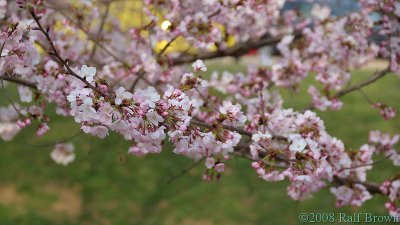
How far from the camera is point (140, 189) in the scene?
33.6 feet

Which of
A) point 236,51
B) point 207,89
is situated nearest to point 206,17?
point 207,89

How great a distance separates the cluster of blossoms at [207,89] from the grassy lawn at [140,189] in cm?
275

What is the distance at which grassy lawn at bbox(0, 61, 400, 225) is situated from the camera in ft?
30.1

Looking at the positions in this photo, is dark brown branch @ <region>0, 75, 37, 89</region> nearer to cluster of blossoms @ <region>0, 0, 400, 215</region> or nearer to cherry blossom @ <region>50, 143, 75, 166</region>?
cluster of blossoms @ <region>0, 0, 400, 215</region>

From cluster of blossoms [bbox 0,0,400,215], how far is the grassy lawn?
275 cm

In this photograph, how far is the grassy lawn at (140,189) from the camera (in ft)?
30.1

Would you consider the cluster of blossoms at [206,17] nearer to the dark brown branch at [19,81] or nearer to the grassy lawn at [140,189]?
the dark brown branch at [19,81]

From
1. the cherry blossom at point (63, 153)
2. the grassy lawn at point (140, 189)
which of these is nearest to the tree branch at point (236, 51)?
the cherry blossom at point (63, 153)

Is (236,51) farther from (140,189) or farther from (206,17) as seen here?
(140,189)

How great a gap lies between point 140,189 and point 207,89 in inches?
204

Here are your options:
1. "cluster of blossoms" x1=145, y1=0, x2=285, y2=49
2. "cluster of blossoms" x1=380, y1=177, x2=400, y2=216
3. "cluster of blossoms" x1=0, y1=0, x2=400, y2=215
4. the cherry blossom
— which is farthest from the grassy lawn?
"cluster of blossoms" x1=380, y1=177, x2=400, y2=216

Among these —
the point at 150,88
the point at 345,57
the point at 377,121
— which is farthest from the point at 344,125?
the point at 150,88

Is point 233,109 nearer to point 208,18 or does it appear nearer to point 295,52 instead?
point 208,18

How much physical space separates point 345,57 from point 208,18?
1.53 meters
